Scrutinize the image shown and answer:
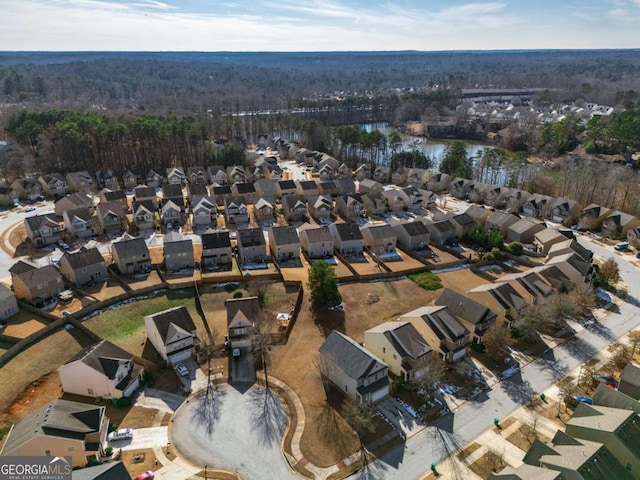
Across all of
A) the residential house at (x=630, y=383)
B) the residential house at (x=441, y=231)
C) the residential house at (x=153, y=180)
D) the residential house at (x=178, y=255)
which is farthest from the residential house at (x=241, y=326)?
the residential house at (x=153, y=180)

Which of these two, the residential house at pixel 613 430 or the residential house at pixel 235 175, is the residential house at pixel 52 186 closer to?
the residential house at pixel 235 175

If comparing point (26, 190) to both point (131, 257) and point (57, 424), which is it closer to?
point (131, 257)

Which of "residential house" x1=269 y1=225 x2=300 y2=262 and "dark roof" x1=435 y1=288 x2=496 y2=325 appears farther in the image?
"residential house" x1=269 y1=225 x2=300 y2=262

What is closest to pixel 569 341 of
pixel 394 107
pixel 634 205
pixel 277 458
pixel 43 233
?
pixel 277 458

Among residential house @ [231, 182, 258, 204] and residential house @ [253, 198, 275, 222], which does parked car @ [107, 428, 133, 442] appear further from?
residential house @ [231, 182, 258, 204]

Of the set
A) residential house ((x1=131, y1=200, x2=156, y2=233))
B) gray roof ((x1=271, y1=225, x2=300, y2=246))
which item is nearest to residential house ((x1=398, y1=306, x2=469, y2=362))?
gray roof ((x1=271, y1=225, x2=300, y2=246))

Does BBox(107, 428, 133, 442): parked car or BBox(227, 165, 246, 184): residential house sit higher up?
BBox(227, 165, 246, 184): residential house

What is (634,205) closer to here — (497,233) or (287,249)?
(497,233)
